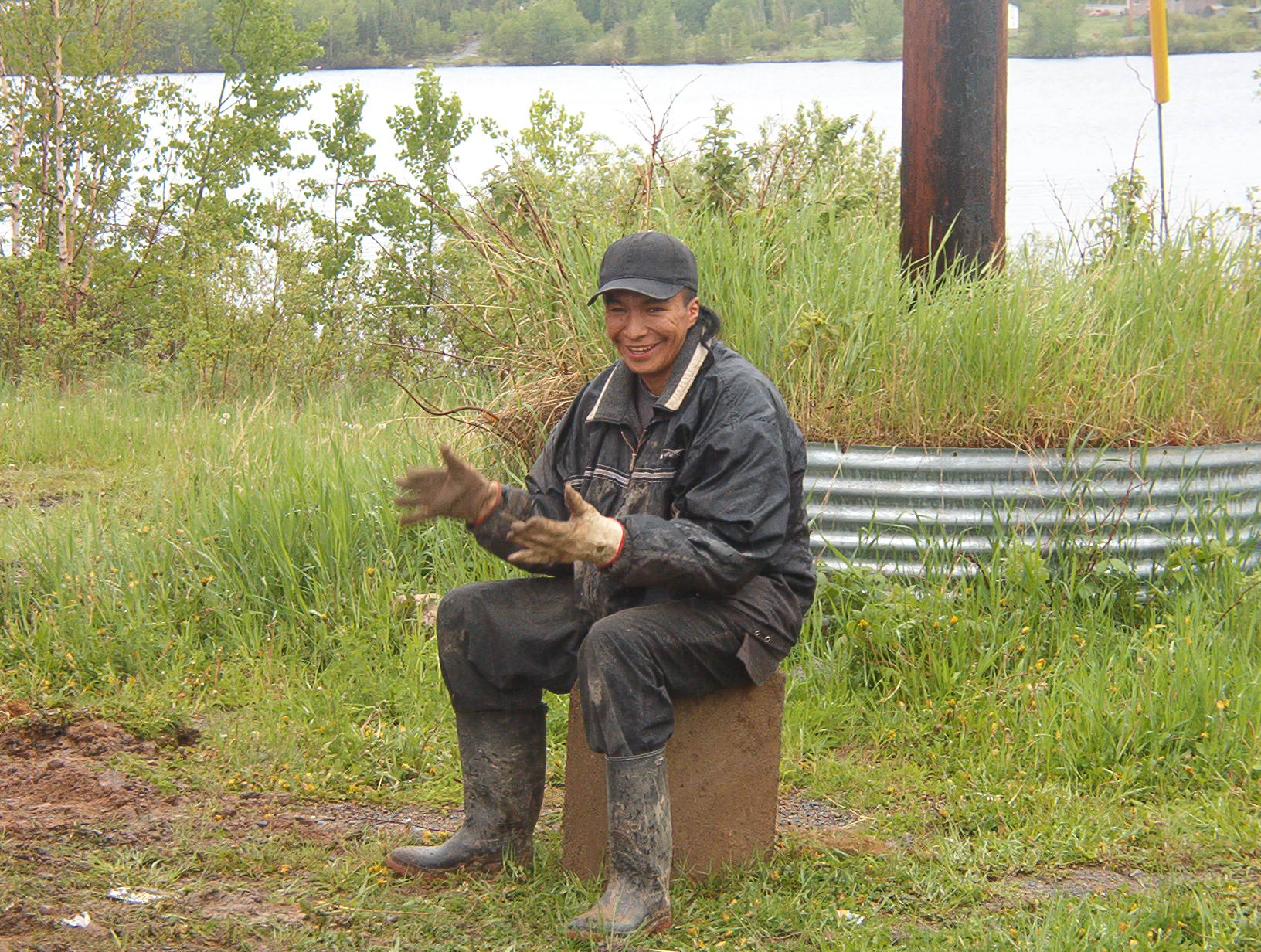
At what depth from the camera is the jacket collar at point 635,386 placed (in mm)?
3852

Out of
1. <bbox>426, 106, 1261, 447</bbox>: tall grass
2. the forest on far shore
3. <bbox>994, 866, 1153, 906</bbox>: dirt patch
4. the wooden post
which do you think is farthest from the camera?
the forest on far shore

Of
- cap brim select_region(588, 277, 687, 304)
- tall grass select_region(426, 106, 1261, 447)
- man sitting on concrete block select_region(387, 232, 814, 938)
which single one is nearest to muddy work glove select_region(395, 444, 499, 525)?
man sitting on concrete block select_region(387, 232, 814, 938)

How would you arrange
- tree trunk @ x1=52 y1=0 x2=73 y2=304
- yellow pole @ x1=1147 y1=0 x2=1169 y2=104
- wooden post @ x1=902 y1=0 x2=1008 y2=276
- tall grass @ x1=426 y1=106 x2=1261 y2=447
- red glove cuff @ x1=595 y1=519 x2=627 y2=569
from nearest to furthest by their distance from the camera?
red glove cuff @ x1=595 y1=519 x2=627 y2=569, tall grass @ x1=426 y1=106 x2=1261 y2=447, wooden post @ x1=902 y1=0 x2=1008 y2=276, yellow pole @ x1=1147 y1=0 x2=1169 y2=104, tree trunk @ x1=52 y1=0 x2=73 y2=304

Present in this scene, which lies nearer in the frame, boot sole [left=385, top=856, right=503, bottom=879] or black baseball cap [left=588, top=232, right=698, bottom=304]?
black baseball cap [left=588, top=232, right=698, bottom=304]

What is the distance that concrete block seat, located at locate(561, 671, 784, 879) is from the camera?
3955 millimetres

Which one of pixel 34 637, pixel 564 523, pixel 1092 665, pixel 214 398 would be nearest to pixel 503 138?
pixel 214 398

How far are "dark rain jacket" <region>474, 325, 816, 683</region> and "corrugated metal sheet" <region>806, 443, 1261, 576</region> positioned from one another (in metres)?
1.43

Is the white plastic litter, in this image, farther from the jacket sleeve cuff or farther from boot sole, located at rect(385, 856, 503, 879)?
the jacket sleeve cuff

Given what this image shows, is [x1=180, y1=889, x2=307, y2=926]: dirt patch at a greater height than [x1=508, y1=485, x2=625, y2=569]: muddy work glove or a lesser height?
lesser

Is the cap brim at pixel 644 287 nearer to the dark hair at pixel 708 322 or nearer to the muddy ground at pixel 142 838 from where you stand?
the dark hair at pixel 708 322

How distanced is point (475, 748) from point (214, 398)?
275 inches

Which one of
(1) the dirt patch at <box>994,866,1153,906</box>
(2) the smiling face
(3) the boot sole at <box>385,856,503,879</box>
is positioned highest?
(2) the smiling face

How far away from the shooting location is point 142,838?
4.28 metres

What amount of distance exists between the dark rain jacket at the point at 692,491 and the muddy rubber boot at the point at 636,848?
16.3 inches
